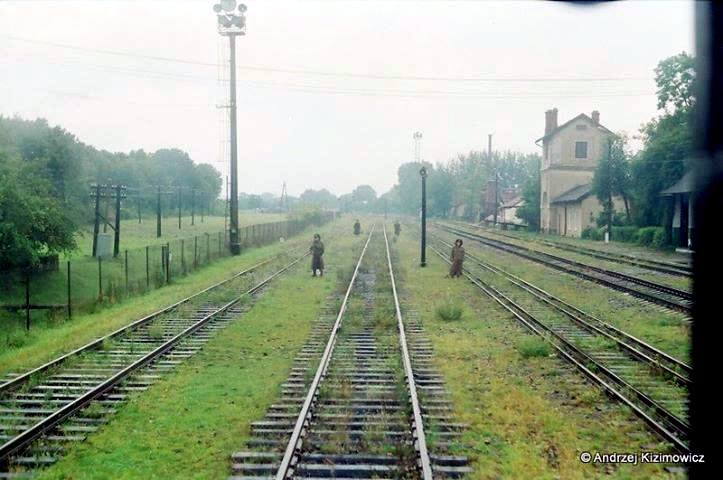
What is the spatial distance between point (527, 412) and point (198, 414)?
4100 millimetres

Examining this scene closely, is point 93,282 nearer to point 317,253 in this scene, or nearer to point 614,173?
point 317,253

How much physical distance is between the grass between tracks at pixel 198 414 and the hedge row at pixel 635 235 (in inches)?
1270

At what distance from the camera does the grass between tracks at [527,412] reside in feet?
21.3

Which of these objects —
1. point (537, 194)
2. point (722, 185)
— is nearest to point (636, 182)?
point (537, 194)

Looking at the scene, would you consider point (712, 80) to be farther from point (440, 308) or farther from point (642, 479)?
point (440, 308)

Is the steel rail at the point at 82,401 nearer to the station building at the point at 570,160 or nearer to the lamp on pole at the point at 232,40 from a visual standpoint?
the lamp on pole at the point at 232,40

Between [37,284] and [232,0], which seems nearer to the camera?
[37,284]

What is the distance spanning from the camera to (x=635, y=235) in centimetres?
4497

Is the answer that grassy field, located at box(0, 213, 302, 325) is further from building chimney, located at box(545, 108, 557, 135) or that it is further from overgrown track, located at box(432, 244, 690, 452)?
building chimney, located at box(545, 108, 557, 135)

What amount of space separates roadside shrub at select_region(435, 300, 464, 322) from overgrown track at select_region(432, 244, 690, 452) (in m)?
1.38

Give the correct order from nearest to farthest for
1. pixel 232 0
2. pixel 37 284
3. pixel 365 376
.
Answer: pixel 365 376
pixel 37 284
pixel 232 0

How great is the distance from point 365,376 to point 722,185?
6.46 metres

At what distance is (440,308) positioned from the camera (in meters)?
15.6

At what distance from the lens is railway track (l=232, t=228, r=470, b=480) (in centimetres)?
630
